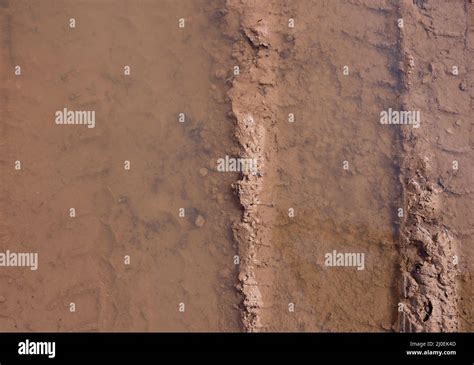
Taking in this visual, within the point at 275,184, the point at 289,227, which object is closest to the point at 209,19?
the point at 275,184

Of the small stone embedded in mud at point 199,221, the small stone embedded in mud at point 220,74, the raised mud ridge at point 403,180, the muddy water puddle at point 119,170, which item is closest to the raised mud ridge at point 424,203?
the raised mud ridge at point 403,180

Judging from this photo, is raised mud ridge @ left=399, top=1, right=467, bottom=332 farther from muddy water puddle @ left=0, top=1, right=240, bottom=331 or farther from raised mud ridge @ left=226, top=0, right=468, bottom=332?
muddy water puddle @ left=0, top=1, right=240, bottom=331

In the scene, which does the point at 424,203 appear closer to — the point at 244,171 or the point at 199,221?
the point at 244,171

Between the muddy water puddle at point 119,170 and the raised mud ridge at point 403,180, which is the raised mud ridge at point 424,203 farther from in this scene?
the muddy water puddle at point 119,170

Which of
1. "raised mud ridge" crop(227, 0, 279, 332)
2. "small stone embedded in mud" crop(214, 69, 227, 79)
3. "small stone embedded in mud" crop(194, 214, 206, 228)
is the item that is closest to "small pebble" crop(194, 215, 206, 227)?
"small stone embedded in mud" crop(194, 214, 206, 228)

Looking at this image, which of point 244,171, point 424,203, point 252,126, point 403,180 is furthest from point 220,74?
point 424,203

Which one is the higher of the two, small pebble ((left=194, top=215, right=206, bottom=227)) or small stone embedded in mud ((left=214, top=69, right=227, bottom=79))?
small stone embedded in mud ((left=214, top=69, right=227, bottom=79))
